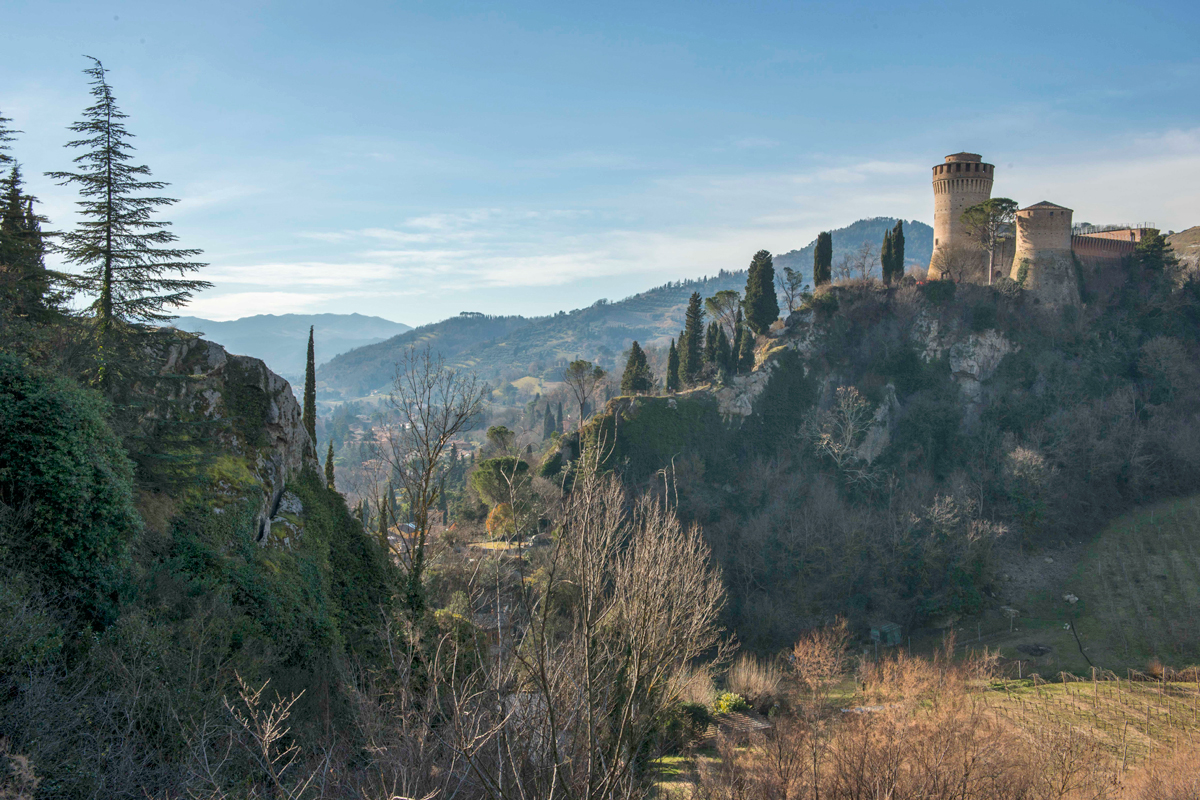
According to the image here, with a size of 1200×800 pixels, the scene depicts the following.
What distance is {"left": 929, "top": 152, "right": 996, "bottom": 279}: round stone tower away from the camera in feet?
129

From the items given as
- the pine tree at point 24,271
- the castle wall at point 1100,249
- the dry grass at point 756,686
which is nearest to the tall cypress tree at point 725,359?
the dry grass at point 756,686

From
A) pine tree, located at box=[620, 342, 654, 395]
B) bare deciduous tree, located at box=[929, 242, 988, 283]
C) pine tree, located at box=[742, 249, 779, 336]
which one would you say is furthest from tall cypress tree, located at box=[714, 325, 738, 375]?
bare deciduous tree, located at box=[929, 242, 988, 283]

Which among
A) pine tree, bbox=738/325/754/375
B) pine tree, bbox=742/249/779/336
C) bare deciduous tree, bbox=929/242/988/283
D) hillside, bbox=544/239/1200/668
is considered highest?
bare deciduous tree, bbox=929/242/988/283

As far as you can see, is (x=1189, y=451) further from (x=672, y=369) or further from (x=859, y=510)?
(x=672, y=369)

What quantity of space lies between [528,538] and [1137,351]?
39.2m

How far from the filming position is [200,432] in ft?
47.6

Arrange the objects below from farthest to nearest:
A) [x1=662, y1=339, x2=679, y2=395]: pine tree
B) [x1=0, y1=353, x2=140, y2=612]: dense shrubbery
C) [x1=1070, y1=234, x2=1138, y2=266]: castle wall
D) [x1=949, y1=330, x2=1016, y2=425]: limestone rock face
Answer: [x1=662, y1=339, x2=679, y2=395]: pine tree
[x1=1070, y1=234, x2=1138, y2=266]: castle wall
[x1=949, y1=330, x2=1016, y2=425]: limestone rock face
[x1=0, y1=353, x2=140, y2=612]: dense shrubbery

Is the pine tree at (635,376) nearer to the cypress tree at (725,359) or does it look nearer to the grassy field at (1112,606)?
the cypress tree at (725,359)

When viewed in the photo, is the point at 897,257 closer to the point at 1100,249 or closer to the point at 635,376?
the point at 1100,249

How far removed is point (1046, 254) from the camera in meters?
39.0

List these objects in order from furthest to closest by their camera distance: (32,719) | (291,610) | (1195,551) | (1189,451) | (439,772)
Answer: (1189,451)
(1195,551)
(291,610)
(439,772)
(32,719)

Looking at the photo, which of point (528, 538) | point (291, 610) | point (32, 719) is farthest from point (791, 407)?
point (32, 719)

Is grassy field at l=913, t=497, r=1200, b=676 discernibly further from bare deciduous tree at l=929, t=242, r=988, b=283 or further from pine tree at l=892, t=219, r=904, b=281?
pine tree at l=892, t=219, r=904, b=281

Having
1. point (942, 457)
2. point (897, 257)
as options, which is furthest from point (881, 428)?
point (897, 257)
